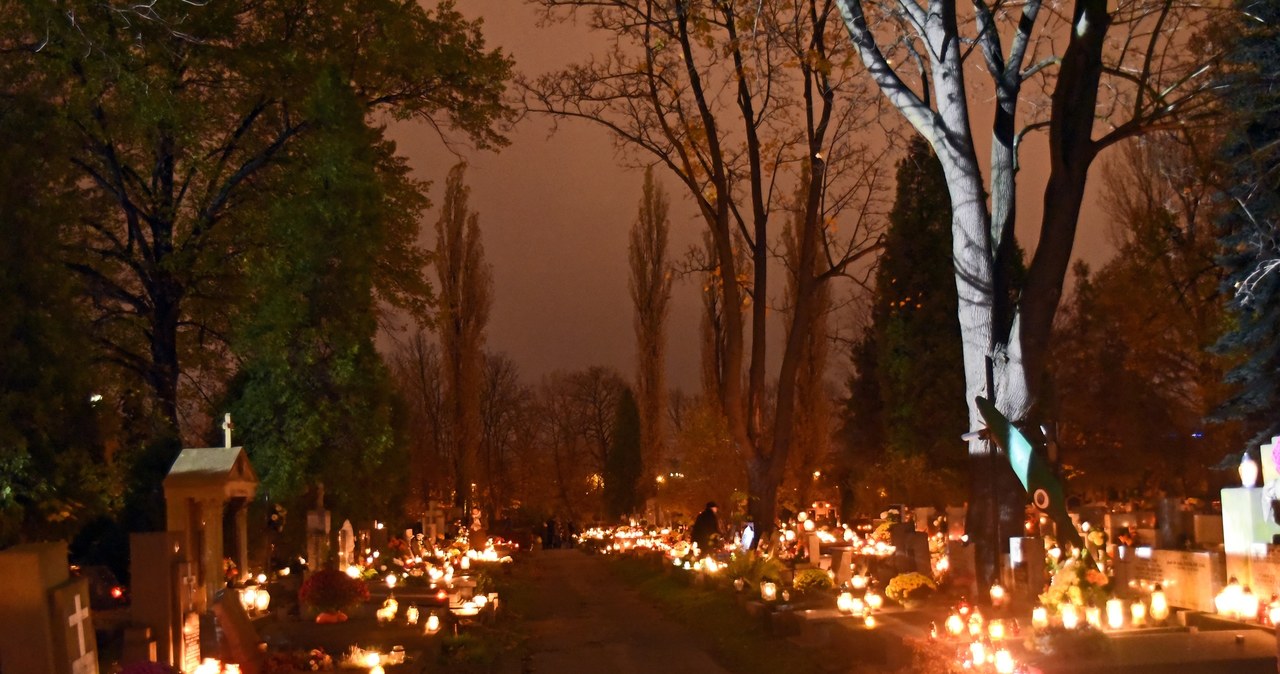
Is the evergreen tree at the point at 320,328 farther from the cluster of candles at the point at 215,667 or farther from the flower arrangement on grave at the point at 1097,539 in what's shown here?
the flower arrangement on grave at the point at 1097,539

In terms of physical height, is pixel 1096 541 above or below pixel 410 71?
below

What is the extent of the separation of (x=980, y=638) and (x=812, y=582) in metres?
6.50

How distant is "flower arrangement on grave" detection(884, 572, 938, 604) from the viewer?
14078 mm

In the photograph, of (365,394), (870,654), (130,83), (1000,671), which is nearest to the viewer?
(1000,671)

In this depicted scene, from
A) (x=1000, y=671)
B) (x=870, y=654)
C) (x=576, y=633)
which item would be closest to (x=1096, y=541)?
(x=870, y=654)

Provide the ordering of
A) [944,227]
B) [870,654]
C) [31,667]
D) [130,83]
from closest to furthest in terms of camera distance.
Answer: [31,667]
[870,654]
[130,83]
[944,227]

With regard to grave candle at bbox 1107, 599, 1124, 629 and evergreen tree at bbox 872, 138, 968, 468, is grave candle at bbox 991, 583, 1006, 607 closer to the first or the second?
grave candle at bbox 1107, 599, 1124, 629

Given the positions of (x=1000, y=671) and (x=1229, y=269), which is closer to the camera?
(x=1000, y=671)

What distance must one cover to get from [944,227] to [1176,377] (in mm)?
8436

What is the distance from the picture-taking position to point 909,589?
14070mm

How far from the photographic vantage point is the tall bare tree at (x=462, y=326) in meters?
39.1

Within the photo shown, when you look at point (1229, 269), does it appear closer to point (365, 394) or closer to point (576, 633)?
point (576, 633)

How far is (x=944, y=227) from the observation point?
89.9 ft

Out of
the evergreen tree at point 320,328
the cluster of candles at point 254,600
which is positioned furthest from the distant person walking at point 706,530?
the cluster of candles at point 254,600
